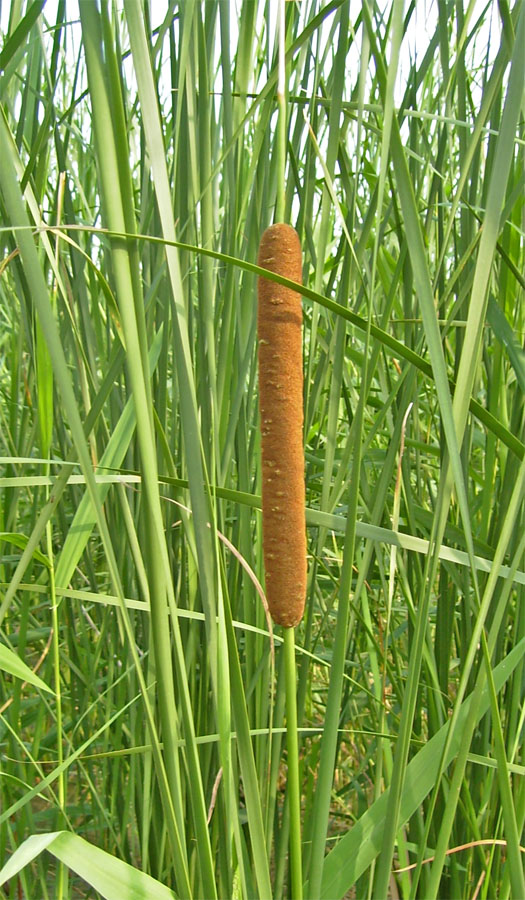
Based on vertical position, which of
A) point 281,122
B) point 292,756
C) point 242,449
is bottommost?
point 292,756

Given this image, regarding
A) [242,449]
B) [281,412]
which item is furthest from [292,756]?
[242,449]

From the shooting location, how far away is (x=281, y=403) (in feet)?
1.60

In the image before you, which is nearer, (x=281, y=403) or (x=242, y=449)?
(x=281, y=403)

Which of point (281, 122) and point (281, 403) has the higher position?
point (281, 122)

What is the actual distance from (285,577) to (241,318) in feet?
1.17

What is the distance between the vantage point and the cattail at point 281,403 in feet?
1.60

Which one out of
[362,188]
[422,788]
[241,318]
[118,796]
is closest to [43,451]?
[241,318]

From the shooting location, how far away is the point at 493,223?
0.51 metres

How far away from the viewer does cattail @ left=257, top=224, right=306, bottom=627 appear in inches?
19.3

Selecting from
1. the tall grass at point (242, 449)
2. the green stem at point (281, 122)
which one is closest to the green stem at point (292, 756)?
the tall grass at point (242, 449)

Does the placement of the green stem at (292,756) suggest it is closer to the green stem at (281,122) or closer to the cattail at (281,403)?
the cattail at (281,403)

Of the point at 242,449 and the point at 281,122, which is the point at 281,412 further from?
the point at 242,449

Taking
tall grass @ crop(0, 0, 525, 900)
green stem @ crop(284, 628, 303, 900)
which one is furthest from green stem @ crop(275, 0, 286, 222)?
green stem @ crop(284, 628, 303, 900)

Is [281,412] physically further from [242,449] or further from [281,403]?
[242,449]
